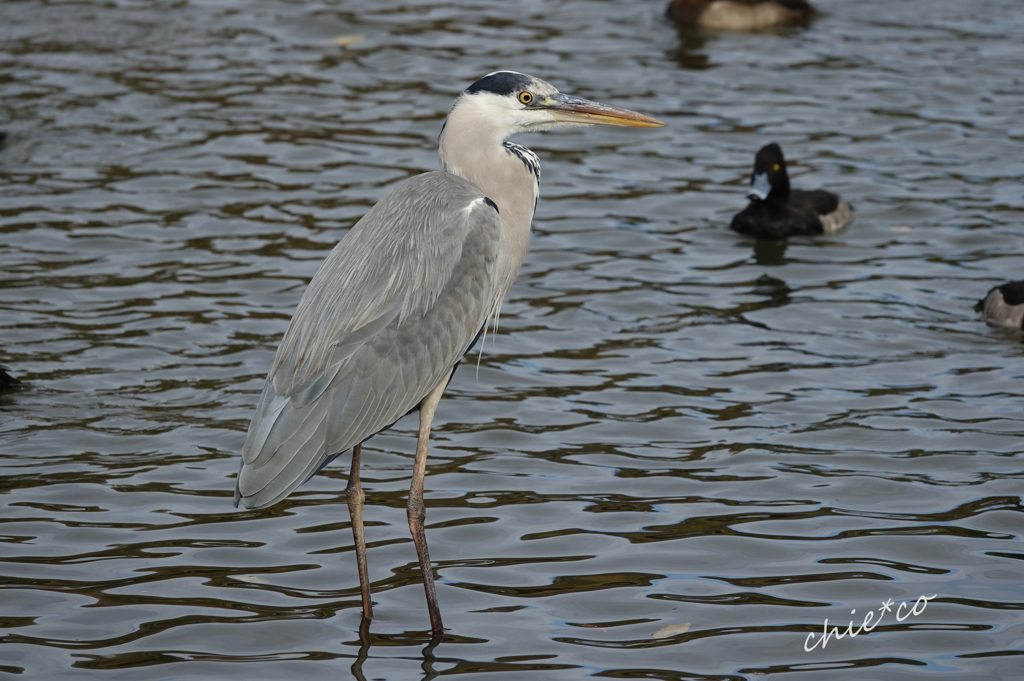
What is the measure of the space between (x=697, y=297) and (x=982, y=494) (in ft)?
10.7

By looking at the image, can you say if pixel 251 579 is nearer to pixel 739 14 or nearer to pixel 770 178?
pixel 770 178

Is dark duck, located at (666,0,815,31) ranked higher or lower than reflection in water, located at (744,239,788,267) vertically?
higher

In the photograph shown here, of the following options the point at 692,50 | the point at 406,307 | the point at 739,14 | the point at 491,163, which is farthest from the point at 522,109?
the point at 739,14

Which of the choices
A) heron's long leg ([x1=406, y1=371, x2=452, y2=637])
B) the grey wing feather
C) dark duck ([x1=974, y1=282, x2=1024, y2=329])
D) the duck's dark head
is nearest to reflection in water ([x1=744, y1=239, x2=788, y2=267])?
the duck's dark head

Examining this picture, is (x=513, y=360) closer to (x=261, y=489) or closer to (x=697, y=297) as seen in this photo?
(x=697, y=297)

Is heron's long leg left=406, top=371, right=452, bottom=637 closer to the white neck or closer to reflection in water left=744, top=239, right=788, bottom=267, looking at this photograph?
the white neck

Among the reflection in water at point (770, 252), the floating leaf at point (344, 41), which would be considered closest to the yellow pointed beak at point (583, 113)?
the reflection in water at point (770, 252)

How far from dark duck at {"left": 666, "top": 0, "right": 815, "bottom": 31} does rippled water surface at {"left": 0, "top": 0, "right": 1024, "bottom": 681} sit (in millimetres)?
1012

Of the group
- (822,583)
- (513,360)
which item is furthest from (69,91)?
(822,583)

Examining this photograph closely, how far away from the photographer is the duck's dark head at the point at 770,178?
10.5 metres

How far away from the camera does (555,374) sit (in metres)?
8.09

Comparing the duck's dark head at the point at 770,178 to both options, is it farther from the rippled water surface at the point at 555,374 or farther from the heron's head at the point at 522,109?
the heron's head at the point at 522,109

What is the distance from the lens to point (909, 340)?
27.9 feet

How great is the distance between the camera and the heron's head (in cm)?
563
